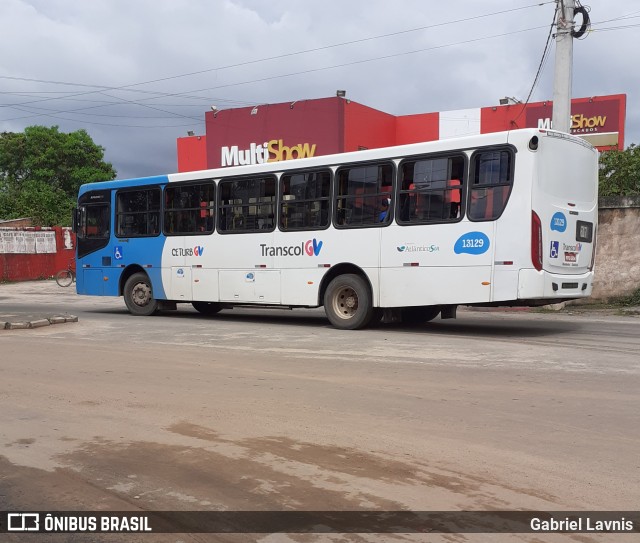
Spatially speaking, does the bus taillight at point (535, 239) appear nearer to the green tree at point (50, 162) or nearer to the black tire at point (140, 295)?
the black tire at point (140, 295)

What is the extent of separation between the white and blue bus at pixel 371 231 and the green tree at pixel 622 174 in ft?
28.7

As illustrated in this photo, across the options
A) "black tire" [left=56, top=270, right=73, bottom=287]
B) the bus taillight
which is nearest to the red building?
"black tire" [left=56, top=270, right=73, bottom=287]

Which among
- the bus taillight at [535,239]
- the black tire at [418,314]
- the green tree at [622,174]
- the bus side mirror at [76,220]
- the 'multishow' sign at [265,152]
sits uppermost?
the 'multishow' sign at [265,152]

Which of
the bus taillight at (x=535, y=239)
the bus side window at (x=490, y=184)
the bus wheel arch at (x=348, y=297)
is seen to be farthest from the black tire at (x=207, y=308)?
the bus taillight at (x=535, y=239)

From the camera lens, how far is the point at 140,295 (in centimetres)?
1647

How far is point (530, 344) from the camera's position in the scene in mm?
10703

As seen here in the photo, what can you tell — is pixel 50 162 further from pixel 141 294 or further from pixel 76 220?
pixel 141 294

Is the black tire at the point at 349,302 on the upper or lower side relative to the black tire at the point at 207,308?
upper

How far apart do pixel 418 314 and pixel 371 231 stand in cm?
230

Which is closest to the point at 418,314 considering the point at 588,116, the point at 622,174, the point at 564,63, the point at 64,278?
the point at 564,63

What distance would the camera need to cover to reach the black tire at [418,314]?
13550 mm

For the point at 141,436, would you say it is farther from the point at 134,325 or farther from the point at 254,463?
the point at 134,325

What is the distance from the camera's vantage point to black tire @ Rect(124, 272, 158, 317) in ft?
53.3

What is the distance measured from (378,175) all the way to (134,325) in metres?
5.79
